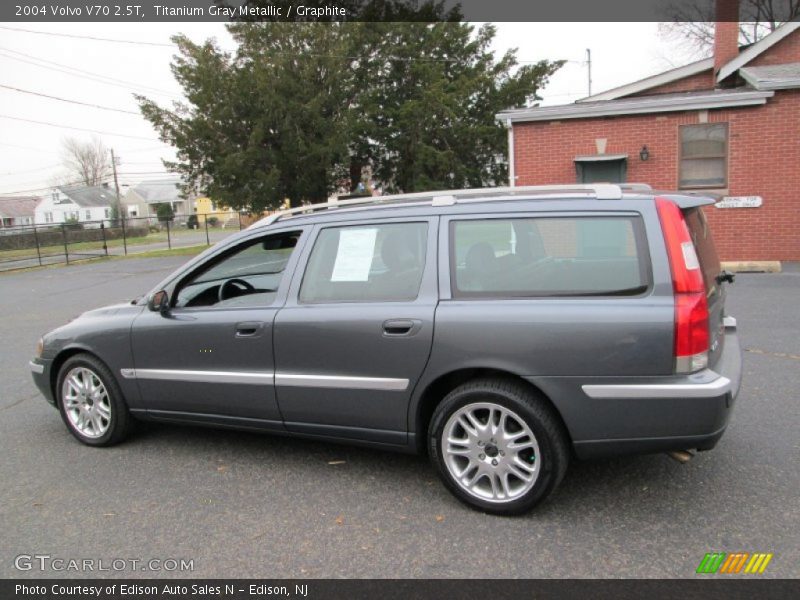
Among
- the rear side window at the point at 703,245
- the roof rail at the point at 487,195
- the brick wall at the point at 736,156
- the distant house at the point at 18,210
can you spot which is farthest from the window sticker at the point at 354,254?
the distant house at the point at 18,210

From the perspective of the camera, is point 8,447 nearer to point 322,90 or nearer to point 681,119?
point 681,119

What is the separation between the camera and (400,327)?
11.6ft

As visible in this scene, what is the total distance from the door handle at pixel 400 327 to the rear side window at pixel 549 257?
0.91 feet

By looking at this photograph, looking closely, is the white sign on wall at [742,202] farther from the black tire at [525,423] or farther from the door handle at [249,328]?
the door handle at [249,328]

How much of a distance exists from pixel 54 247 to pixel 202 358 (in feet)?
89.5

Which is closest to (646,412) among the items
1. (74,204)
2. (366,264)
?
(366,264)

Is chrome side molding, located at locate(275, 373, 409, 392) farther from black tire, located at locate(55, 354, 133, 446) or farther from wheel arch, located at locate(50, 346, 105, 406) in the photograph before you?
wheel arch, located at locate(50, 346, 105, 406)

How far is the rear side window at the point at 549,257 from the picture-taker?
3.23 metres

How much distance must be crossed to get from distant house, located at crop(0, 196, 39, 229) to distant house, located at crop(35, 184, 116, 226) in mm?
3376

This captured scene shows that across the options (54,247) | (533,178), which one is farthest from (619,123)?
(54,247)
